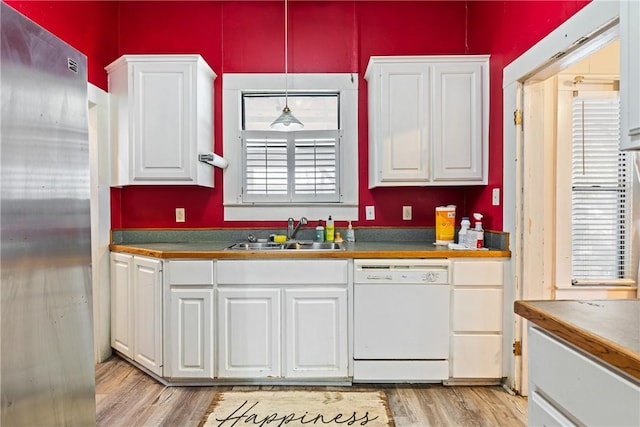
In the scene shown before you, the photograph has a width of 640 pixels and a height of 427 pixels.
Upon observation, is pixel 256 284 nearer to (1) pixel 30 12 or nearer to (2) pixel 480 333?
(2) pixel 480 333

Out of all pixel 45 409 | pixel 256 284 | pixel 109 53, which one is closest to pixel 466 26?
pixel 256 284

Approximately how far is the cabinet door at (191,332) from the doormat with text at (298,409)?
0.23 meters

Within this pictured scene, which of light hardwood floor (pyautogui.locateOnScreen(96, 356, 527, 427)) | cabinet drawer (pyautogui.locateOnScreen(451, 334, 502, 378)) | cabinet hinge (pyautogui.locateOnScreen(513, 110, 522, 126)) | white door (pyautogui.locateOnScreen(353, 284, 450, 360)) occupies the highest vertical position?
cabinet hinge (pyautogui.locateOnScreen(513, 110, 522, 126))

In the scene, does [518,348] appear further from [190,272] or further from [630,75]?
[190,272]

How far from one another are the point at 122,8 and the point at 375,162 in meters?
2.31

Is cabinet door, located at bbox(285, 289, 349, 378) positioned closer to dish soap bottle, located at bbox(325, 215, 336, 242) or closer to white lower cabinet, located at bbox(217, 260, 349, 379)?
white lower cabinet, located at bbox(217, 260, 349, 379)

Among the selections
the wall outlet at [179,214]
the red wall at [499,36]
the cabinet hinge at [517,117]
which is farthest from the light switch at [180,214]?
the cabinet hinge at [517,117]

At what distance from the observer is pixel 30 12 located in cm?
223

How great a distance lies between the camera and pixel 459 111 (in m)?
2.73

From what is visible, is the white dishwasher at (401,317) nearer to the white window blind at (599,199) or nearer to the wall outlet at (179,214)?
the white window blind at (599,199)

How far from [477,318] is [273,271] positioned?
1275 mm

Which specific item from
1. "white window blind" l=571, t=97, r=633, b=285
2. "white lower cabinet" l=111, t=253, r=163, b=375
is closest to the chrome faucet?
"white lower cabinet" l=111, t=253, r=163, b=375

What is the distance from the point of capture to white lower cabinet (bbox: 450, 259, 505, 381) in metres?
2.46

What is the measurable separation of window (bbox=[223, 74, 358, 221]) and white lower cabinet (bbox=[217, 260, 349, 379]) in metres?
0.78
